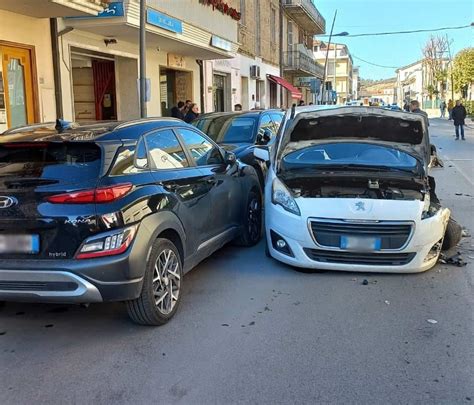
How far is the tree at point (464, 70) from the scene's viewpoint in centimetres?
5509

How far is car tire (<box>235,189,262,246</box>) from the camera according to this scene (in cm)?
689

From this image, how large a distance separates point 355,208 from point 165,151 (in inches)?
77.0

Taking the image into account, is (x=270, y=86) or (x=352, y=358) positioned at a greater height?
(x=270, y=86)

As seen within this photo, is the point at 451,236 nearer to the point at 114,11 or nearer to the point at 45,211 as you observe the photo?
the point at 45,211

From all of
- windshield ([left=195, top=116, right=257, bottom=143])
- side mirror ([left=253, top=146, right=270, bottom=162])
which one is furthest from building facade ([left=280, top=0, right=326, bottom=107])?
side mirror ([left=253, top=146, right=270, bottom=162])

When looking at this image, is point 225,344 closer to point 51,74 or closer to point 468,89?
point 51,74

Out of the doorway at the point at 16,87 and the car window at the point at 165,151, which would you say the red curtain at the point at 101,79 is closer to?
the doorway at the point at 16,87

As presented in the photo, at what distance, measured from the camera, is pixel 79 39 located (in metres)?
12.6

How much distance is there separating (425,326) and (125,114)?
12.8m

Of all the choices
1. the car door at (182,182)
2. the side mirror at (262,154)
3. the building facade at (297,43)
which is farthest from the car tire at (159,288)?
the building facade at (297,43)

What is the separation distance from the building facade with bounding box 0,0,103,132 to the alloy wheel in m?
6.67

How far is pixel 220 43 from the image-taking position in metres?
17.8

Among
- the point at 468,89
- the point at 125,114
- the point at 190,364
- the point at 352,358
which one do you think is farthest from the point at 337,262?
the point at 468,89

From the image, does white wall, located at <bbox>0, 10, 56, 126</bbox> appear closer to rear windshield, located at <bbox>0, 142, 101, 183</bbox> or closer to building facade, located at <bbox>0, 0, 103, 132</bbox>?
building facade, located at <bbox>0, 0, 103, 132</bbox>
